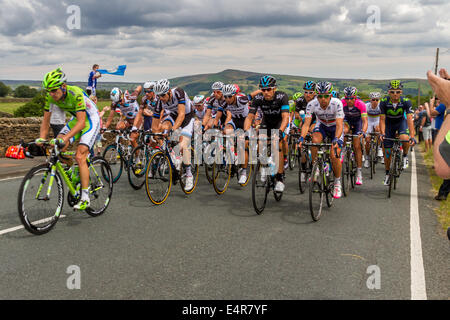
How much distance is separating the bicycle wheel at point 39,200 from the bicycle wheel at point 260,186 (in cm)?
310

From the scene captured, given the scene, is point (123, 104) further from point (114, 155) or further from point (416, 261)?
point (416, 261)

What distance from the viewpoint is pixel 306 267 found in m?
4.20

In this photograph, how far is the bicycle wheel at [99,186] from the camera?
19.8ft

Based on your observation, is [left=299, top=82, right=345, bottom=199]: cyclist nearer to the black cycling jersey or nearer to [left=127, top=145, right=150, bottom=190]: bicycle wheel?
the black cycling jersey

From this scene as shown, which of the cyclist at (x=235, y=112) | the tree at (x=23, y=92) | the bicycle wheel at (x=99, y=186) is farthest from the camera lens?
the tree at (x=23, y=92)

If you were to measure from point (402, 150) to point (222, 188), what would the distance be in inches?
176

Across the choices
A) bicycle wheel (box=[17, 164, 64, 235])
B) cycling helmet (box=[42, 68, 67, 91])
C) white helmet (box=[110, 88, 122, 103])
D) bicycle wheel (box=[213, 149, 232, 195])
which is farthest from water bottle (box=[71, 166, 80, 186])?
white helmet (box=[110, 88, 122, 103])

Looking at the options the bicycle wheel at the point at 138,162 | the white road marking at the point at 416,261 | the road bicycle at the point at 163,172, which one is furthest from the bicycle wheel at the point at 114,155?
the white road marking at the point at 416,261

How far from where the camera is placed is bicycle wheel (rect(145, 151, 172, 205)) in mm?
6848

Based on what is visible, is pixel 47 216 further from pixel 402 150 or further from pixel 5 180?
pixel 402 150

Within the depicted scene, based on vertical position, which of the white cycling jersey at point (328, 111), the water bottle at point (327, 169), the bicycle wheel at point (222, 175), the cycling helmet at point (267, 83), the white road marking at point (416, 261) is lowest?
the white road marking at point (416, 261)

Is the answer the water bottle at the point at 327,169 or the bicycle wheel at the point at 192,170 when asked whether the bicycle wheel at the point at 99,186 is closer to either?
the bicycle wheel at the point at 192,170

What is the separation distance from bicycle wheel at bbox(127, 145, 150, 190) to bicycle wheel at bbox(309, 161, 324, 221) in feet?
11.1
